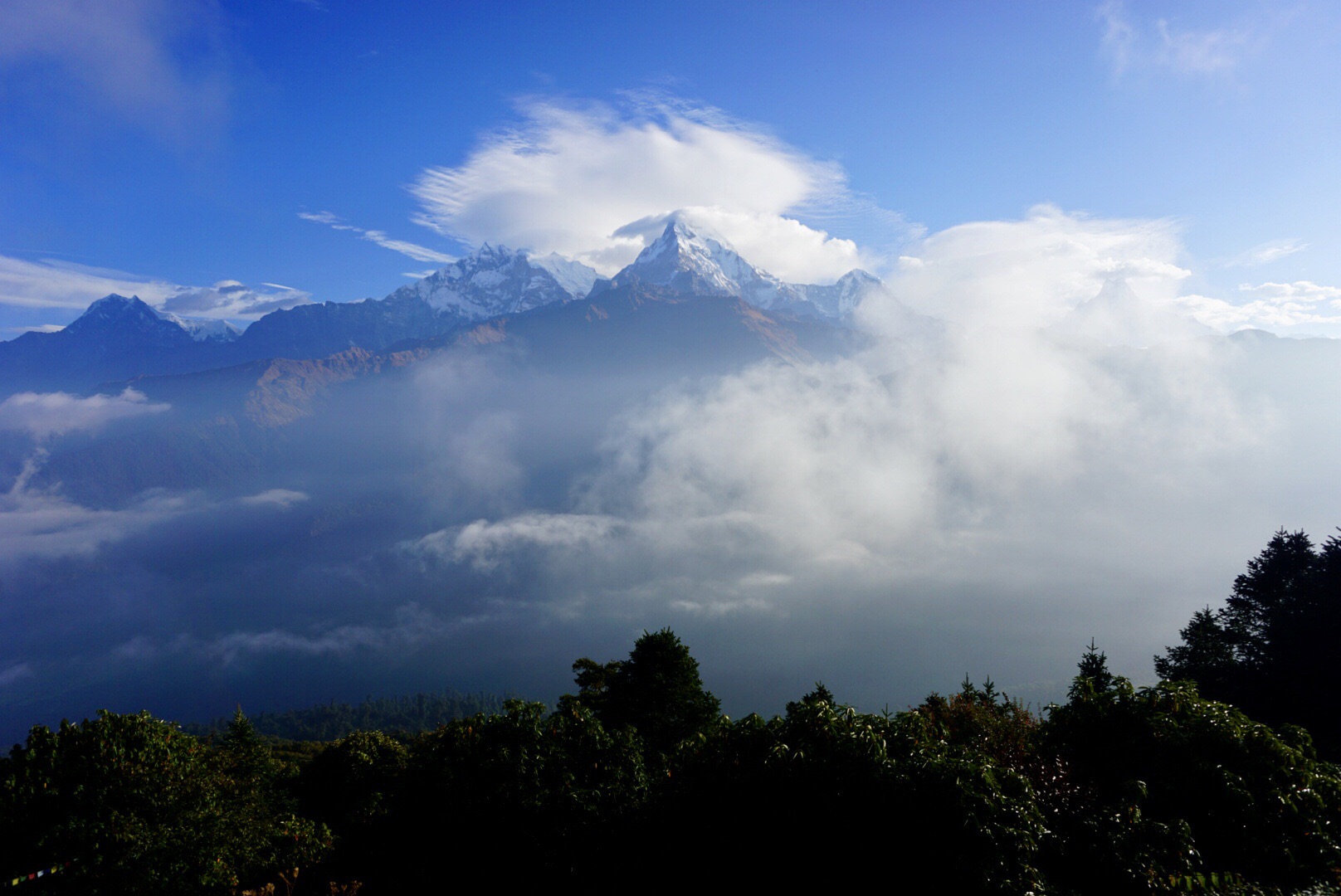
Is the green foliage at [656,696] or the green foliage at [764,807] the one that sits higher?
the green foliage at [764,807]

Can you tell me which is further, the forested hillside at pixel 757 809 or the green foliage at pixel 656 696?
the green foliage at pixel 656 696

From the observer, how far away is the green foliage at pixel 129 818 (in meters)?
15.7

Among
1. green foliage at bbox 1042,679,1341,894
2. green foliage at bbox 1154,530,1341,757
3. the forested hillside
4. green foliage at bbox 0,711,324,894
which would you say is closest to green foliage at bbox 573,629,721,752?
the forested hillside

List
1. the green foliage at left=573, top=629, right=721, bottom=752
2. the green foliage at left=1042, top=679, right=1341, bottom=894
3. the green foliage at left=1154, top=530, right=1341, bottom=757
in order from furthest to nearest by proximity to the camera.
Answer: the green foliage at left=573, top=629, right=721, bottom=752, the green foliage at left=1154, top=530, right=1341, bottom=757, the green foliage at left=1042, top=679, right=1341, bottom=894

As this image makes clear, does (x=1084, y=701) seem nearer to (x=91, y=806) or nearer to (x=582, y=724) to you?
(x=582, y=724)

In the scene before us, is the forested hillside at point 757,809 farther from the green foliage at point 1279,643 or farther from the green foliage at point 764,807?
the green foliage at point 1279,643

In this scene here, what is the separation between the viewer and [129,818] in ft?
54.6

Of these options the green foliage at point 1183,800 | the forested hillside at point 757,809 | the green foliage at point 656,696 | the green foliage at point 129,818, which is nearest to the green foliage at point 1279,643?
the green foliage at point 1183,800

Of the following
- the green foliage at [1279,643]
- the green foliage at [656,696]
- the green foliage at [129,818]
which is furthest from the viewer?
the green foliage at [656,696]

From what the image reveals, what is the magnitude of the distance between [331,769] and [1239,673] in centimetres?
5674

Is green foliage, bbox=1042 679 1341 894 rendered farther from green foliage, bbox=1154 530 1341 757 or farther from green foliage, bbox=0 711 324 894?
green foliage, bbox=1154 530 1341 757

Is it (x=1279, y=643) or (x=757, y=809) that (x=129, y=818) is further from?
(x=1279, y=643)

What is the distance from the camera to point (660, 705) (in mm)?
37656

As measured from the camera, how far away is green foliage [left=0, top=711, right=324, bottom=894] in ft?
51.5
